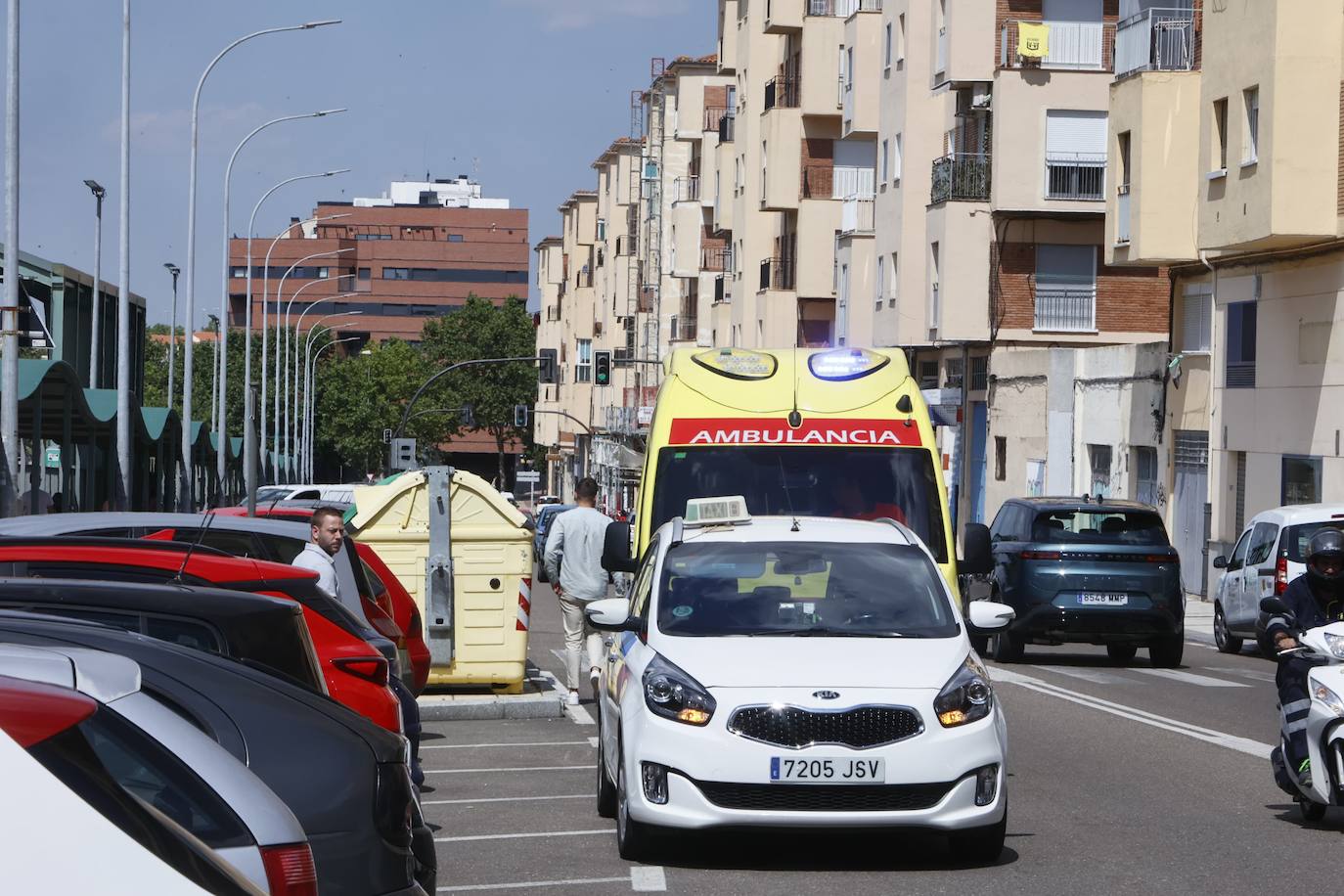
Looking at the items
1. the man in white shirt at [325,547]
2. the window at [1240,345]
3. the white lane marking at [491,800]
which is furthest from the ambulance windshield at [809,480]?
the window at [1240,345]

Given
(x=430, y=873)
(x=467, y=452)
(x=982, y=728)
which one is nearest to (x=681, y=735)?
(x=982, y=728)

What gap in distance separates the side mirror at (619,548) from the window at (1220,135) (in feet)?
80.0

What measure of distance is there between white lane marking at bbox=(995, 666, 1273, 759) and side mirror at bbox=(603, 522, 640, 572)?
471cm

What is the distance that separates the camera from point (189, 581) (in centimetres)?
820

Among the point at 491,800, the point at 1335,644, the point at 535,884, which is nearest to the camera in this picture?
the point at 535,884

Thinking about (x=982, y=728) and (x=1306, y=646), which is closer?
(x=982, y=728)

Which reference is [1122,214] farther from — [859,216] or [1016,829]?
[1016,829]

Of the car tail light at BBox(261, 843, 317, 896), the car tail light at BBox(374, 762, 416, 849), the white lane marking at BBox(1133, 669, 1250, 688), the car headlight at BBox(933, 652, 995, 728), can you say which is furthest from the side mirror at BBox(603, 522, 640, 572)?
the white lane marking at BBox(1133, 669, 1250, 688)

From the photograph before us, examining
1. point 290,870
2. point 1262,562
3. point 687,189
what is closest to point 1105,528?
point 1262,562

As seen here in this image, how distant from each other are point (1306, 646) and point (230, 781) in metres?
8.16

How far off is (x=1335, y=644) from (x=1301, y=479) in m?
23.9

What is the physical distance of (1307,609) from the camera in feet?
38.5

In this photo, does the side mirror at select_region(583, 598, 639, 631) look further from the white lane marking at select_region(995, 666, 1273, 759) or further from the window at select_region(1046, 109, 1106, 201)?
the window at select_region(1046, 109, 1106, 201)

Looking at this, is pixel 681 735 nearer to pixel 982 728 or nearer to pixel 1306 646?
pixel 982 728
